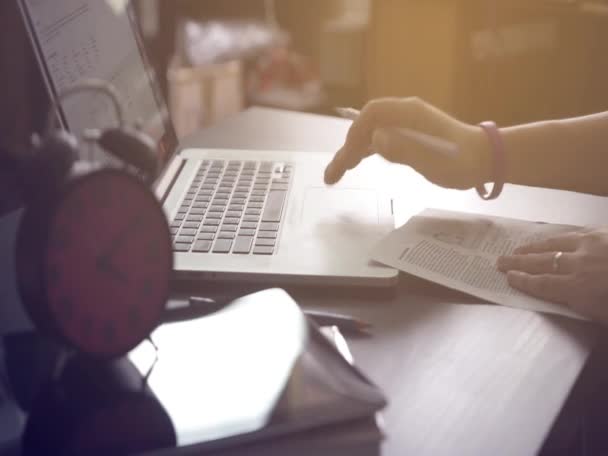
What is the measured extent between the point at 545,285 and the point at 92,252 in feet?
1.38

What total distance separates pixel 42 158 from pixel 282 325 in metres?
0.23

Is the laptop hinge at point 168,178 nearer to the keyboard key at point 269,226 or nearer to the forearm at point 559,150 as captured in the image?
the keyboard key at point 269,226

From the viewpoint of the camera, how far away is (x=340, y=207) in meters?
0.87

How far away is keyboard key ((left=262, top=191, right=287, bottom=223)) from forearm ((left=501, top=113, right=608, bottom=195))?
0.29 meters

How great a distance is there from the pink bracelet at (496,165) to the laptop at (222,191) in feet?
0.41

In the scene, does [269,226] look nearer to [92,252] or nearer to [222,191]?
[222,191]

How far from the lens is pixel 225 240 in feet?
2.48

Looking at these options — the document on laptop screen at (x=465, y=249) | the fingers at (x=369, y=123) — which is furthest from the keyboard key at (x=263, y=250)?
the fingers at (x=369, y=123)

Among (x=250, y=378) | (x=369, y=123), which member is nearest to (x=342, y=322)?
(x=250, y=378)

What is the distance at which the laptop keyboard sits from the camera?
29.5 inches

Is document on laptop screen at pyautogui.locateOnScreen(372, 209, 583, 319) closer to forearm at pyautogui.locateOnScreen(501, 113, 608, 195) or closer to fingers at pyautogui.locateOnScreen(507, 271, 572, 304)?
fingers at pyautogui.locateOnScreen(507, 271, 572, 304)

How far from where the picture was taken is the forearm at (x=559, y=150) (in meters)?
0.92

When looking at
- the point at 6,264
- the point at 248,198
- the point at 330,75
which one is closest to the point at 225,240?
the point at 248,198

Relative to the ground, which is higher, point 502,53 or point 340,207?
point 340,207
